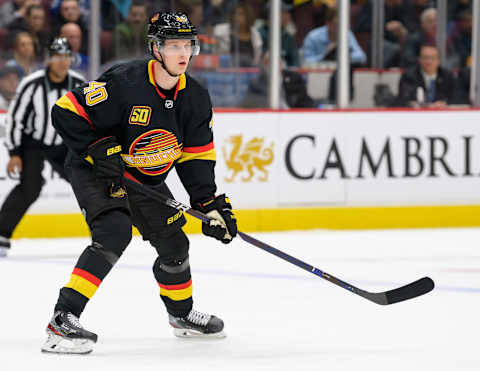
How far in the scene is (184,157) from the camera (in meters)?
3.54

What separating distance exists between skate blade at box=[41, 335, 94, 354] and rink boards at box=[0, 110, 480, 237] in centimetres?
Answer: 304

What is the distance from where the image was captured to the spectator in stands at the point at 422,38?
686 centimetres

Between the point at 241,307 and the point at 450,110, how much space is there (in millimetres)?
3021

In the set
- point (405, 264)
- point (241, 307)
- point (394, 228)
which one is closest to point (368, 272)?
point (405, 264)

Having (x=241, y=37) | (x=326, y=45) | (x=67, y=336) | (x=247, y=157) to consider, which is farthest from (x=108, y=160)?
(x=326, y=45)

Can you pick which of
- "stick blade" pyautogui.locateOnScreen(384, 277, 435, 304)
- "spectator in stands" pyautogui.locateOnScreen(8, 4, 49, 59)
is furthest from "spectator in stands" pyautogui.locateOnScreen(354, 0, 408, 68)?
"stick blade" pyautogui.locateOnScreen(384, 277, 435, 304)

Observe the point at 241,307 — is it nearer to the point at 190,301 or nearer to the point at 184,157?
the point at 190,301

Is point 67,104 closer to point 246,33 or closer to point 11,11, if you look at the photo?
point 11,11

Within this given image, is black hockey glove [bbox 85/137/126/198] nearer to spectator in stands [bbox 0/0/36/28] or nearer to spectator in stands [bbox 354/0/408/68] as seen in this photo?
spectator in stands [bbox 0/0/36/28]

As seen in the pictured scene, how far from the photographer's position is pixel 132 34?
629 centimetres

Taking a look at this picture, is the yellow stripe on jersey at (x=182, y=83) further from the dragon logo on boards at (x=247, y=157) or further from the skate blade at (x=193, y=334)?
Result: the dragon logo on boards at (x=247, y=157)

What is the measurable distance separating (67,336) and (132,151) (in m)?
0.59

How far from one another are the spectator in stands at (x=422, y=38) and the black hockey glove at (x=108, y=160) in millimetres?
3861

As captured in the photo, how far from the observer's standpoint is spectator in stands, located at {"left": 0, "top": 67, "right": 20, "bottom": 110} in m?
6.19
